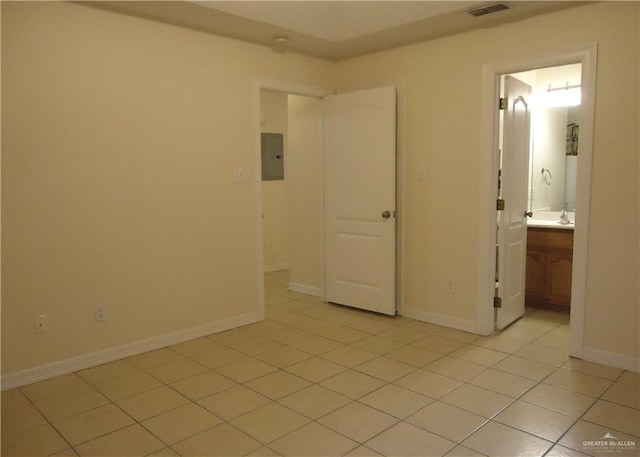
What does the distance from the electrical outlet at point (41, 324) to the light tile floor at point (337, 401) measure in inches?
12.7

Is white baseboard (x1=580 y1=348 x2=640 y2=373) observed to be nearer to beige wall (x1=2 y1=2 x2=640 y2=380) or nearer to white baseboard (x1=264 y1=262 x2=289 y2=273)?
beige wall (x1=2 y1=2 x2=640 y2=380)

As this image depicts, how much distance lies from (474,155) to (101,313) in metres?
2.98

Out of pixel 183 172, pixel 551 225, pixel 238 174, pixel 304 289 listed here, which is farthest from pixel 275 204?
pixel 551 225

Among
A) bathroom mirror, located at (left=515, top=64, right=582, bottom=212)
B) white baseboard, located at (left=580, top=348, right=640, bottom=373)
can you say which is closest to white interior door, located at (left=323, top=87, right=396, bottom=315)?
white baseboard, located at (left=580, top=348, right=640, bottom=373)

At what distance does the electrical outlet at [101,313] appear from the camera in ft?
10.5

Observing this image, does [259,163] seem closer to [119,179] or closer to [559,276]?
[119,179]

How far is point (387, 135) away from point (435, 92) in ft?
1.72

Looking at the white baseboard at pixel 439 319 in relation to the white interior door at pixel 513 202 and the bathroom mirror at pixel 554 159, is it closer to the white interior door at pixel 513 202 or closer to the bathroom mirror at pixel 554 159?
the white interior door at pixel 513 202

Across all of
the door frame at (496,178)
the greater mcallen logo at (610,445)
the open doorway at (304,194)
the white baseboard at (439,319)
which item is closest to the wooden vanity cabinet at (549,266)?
the door frame at (496,178)

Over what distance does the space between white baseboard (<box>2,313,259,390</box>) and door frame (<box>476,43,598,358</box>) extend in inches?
77.7

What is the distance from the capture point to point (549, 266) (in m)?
4.34

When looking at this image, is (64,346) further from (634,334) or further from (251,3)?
(634,334)

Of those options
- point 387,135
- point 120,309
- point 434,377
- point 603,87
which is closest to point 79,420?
point 120,309

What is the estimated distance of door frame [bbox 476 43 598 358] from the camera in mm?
3088
